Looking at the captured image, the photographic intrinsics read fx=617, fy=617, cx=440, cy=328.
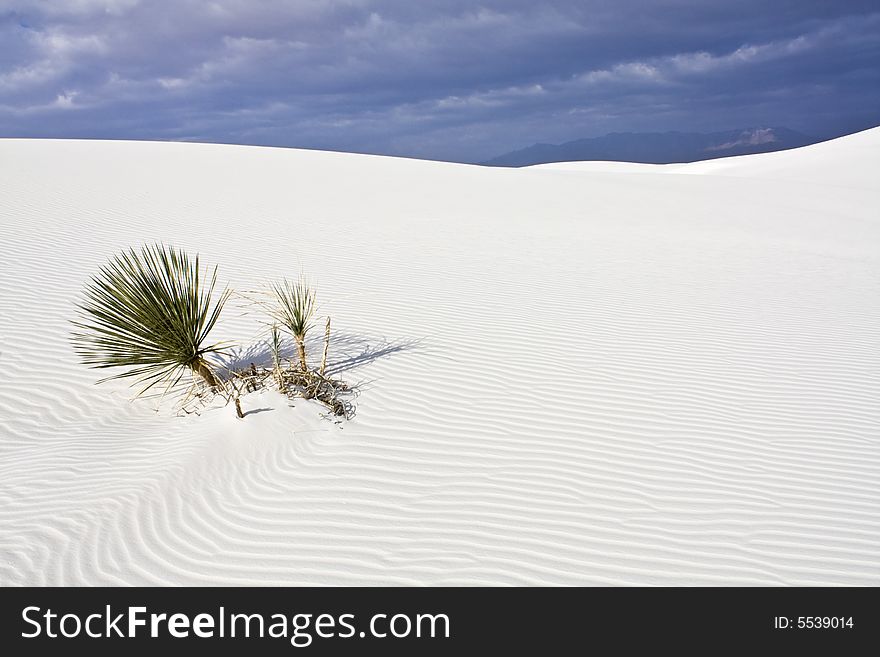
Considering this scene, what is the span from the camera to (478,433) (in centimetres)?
480

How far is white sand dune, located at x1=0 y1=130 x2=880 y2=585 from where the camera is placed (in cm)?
351

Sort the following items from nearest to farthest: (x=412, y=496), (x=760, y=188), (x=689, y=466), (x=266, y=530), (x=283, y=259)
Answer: (x=266, y=530)
(x=412, y=496)
(x=689, y=466)
(x=283, y=259)
(x=760, y=188)

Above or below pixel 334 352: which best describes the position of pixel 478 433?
below

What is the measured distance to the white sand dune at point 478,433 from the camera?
138 inches

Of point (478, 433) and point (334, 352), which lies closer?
point (478, 433)

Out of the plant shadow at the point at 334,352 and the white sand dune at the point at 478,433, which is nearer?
the white sand dune at the point at 478,433

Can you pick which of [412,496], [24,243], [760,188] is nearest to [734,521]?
[412,496]

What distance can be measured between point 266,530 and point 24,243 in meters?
8.81

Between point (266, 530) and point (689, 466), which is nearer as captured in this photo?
point (266, 530)

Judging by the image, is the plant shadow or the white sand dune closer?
the white sand dune
